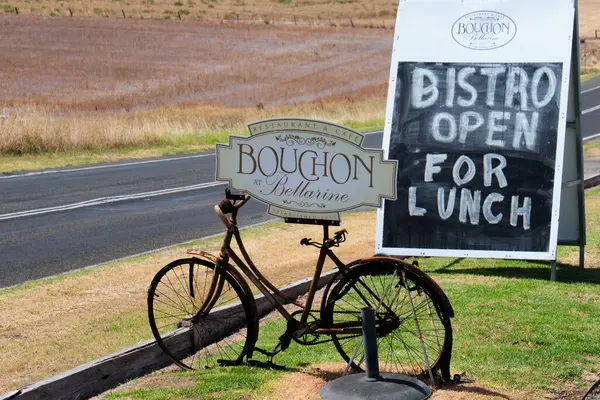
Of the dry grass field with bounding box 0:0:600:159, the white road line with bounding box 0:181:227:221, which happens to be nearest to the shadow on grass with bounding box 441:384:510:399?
the white road line with bounding box 0:181:227:221

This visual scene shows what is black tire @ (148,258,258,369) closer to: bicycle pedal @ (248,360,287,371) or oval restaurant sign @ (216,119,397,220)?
bicycle pedal @ (248,360,287,371)

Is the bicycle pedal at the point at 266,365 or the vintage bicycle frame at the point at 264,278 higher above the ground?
the vintage bicycle frame at the point at 264,278

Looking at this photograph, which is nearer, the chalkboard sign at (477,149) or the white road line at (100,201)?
the chalkboard sign at (477,149)

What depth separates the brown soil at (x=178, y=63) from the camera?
45125mm

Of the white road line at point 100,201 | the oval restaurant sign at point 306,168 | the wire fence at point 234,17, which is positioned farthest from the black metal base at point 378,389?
the wire fence at point 234,17

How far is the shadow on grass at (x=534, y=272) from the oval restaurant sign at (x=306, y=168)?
11.2 feet

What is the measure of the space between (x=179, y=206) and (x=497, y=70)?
7.95m

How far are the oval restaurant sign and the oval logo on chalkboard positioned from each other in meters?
3.38

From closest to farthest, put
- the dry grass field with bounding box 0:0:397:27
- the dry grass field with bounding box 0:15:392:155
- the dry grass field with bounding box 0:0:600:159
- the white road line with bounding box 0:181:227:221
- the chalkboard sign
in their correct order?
the chalkboard sign → the white road line with bounding box 0:181:227:221 → the dry grass field with bounding box 0:15:392:155 → the dry grass field with bounding box 0:0:600:159 → the dry grass field with bounding box 0:0:397:27

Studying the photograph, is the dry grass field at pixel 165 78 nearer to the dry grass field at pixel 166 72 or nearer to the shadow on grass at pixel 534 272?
the dry grass field at pixel 166 72

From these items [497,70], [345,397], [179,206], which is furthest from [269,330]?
[179,206]

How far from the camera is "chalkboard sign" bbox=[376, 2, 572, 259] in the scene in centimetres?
923

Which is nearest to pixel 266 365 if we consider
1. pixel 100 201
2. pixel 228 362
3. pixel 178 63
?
pixel 228 362

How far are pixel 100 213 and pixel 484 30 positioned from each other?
7.74m
